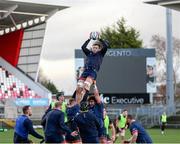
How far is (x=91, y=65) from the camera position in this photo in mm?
19844

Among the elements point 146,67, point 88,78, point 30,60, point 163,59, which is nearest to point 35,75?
point 30,60

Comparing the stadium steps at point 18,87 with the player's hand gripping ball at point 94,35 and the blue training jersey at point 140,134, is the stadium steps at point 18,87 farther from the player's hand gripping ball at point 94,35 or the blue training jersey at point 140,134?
the blue training jersey at point 140,134

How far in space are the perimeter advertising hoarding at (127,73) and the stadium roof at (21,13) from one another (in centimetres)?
504

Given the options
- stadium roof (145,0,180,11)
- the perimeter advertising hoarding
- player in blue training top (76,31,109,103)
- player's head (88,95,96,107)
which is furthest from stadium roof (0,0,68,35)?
player's head (88,95,96,107)

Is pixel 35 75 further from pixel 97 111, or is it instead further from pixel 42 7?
pixel 97 111

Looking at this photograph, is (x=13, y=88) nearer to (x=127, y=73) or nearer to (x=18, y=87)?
(x=18, y=87)

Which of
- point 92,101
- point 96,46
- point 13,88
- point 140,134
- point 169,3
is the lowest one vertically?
point 140,134

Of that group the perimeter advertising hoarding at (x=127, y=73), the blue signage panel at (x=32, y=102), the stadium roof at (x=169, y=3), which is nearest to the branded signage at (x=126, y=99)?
the perimeter advertising hoarding at (x=127, y=73)

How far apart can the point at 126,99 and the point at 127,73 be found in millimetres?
2330

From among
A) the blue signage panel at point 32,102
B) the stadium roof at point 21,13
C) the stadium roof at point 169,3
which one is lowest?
the blue signage panel at point 32,102

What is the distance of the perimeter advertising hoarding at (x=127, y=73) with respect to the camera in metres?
59.5

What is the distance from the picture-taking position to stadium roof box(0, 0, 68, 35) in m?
58.6

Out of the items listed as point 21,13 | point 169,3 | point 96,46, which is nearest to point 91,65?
point 96,46

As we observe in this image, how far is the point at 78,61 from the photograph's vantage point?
59344mm
